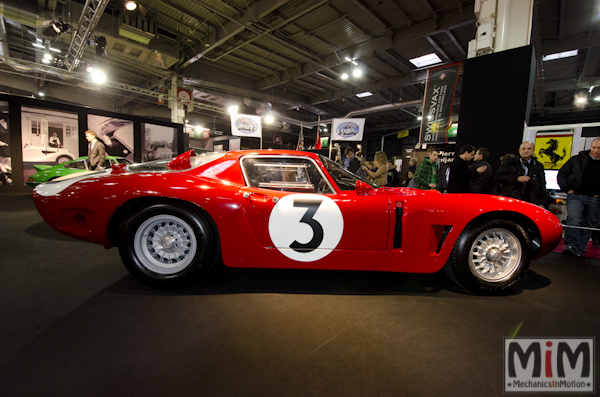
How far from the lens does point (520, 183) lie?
3.49m

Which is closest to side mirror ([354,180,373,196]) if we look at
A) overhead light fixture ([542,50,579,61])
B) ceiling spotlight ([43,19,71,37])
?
ceiling spotlight ([43,19,71,37])

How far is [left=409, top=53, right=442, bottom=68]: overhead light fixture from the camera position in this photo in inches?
355

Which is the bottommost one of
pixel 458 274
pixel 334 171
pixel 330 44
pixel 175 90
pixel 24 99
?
pixel 458 274

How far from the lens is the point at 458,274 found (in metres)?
2.08

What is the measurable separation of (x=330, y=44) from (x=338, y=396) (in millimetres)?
9552

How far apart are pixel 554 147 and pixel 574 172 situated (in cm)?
231

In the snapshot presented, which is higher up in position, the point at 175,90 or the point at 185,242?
the point at 175,90

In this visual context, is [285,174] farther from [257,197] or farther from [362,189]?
[362,189]

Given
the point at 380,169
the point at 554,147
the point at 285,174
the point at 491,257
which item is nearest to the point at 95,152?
the point at 285,174

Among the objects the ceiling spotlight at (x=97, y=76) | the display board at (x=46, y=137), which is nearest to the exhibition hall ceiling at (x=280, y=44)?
the ceiling spotlight at (x=97, y=76)

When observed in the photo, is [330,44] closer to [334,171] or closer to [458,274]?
[334,171]

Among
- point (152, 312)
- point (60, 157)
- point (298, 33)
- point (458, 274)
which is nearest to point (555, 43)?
point (298, 33)

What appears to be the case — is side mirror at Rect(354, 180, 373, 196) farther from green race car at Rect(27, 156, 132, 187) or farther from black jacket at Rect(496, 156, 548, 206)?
green race car at Rect(27, 156, 132, 187)

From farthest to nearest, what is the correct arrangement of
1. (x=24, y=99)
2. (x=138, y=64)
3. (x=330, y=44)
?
(x=138, y=64), (x=330, y=44), (x=24, y=99)
